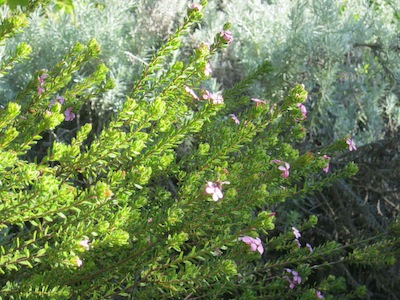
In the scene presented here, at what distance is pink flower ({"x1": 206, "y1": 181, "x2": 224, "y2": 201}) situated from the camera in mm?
1433

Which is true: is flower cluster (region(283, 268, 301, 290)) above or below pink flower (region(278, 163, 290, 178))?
below

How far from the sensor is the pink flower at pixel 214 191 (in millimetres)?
1433

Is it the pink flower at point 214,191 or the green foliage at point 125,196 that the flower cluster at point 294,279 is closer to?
the green foliage at point 125,196

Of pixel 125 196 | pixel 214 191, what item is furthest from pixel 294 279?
pixel 125 196

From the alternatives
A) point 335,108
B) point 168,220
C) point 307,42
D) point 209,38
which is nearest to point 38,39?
point 209,38

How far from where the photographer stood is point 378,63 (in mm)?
3086

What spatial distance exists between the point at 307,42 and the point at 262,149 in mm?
1087

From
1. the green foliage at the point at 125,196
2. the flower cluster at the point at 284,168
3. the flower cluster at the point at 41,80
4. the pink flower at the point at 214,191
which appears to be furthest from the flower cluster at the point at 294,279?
the flower cluster at the point at 41,80

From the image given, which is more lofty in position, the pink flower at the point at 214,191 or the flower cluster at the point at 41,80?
the flower cluster at the point at 41,80

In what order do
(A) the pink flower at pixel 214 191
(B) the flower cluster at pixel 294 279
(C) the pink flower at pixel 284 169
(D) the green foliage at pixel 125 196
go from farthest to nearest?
(B) the flower cluster at pixel 294 279 < (C) the pink flower at pixel 284 169 < (A) the pink flower at pixel 214 191 < (D) the green foliage at pixel 125 196

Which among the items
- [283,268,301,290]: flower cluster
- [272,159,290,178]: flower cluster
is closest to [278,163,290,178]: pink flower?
[272,159,290,178]: flower cluster

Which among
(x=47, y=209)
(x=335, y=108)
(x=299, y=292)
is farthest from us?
(x=335, y=108)

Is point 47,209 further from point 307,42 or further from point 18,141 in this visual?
point 307,42

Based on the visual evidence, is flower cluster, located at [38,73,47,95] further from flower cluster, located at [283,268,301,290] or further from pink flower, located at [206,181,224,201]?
flower cluster, located at [283,268,301,290]
